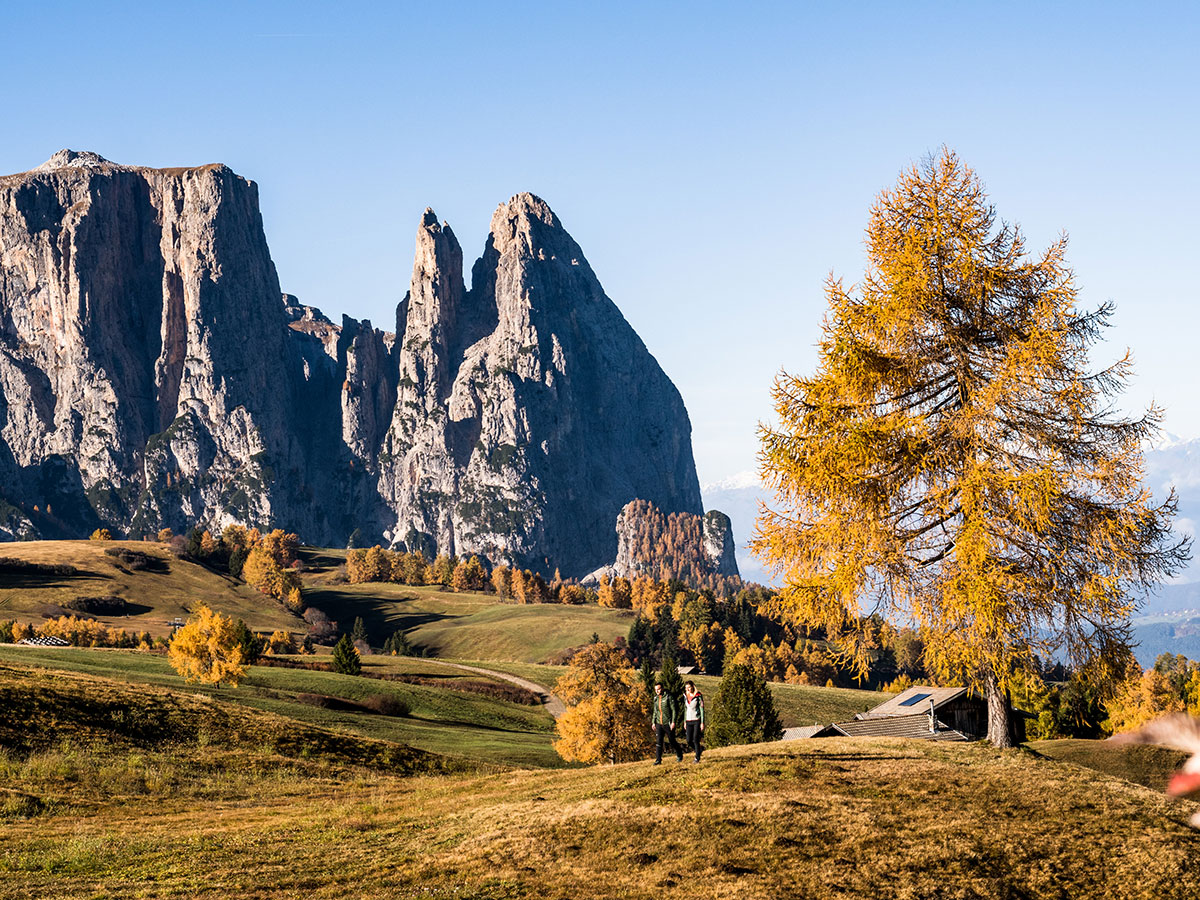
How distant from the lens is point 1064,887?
15523 millimetres

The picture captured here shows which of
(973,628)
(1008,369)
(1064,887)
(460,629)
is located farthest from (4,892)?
(460,629)

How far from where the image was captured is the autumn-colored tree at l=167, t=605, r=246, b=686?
2463 inches

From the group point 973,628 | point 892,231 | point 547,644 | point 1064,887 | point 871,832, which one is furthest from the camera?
point 547,644

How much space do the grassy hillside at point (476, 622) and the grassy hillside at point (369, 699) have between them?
61728 mm

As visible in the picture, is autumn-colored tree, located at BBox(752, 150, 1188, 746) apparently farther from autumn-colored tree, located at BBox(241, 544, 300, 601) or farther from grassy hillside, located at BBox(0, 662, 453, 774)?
autumn-colored tree, located at BBox(241, 544, 300, 601)

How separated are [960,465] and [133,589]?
534 feet

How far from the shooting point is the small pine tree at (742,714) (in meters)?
60.7

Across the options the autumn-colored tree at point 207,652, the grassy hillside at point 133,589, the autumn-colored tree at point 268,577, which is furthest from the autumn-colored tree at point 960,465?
the autumn-colored tree at point 268,577

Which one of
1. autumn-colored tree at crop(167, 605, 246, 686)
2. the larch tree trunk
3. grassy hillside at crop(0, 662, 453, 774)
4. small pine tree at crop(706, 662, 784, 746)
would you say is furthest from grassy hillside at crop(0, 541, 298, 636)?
the larch tree trunk

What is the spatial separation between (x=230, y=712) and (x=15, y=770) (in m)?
14.1

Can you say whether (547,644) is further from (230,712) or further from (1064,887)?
(1064,887)

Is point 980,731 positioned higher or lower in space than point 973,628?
lower

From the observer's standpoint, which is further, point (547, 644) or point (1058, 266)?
point (547, 644)

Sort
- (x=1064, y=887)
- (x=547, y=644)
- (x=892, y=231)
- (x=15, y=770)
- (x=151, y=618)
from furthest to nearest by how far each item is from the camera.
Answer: (x=547, y=644), (x=151, y=618), (x=15, y=770), (x=892, y=231), (x=1064, y=887)
